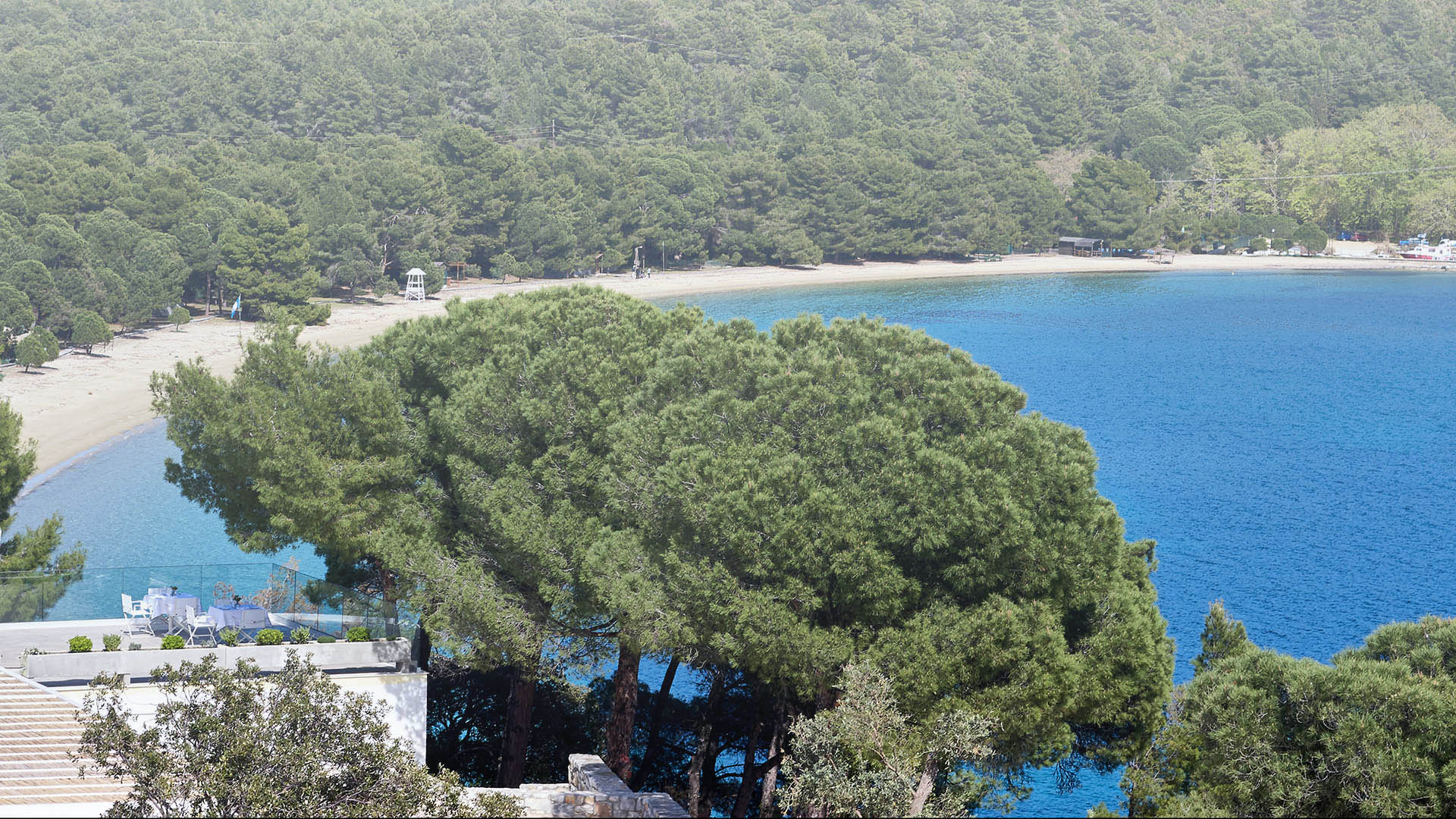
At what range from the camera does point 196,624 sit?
1741cm

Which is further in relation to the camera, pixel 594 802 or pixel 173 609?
pixel 173 609

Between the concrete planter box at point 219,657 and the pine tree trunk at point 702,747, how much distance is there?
14.2 ft

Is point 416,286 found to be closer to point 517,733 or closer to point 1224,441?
point 1224,441

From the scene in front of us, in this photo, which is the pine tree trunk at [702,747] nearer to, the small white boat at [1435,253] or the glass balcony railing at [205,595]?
the glass balcony railing at [205,595]

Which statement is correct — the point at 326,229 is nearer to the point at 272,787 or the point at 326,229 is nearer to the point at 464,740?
the point at 464,740

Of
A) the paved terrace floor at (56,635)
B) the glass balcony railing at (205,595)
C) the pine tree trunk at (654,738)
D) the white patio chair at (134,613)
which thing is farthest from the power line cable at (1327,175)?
the paved terrace floor at (56,635)

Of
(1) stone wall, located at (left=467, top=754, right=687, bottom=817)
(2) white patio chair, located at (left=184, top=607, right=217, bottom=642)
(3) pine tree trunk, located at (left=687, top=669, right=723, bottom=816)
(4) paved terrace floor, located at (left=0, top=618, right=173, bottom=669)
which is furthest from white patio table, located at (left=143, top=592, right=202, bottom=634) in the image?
(3) pine tree trunk, located at (left=687, top=669, right=723, bottom=816)

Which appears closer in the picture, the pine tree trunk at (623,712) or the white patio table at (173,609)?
the white patio table at (173,609)

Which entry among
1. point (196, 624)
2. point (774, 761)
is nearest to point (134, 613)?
point (196, 624)

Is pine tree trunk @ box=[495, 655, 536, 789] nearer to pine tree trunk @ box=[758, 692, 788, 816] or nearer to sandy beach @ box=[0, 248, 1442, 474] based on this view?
pine tree trunk @ box=[758, 692, 788, 816]

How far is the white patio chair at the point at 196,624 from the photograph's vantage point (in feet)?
57.0

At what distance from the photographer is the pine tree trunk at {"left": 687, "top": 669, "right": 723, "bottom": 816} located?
18.8 meters

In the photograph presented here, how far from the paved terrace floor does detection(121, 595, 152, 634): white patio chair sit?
8 centimetres

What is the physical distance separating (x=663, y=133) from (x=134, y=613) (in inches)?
3838
